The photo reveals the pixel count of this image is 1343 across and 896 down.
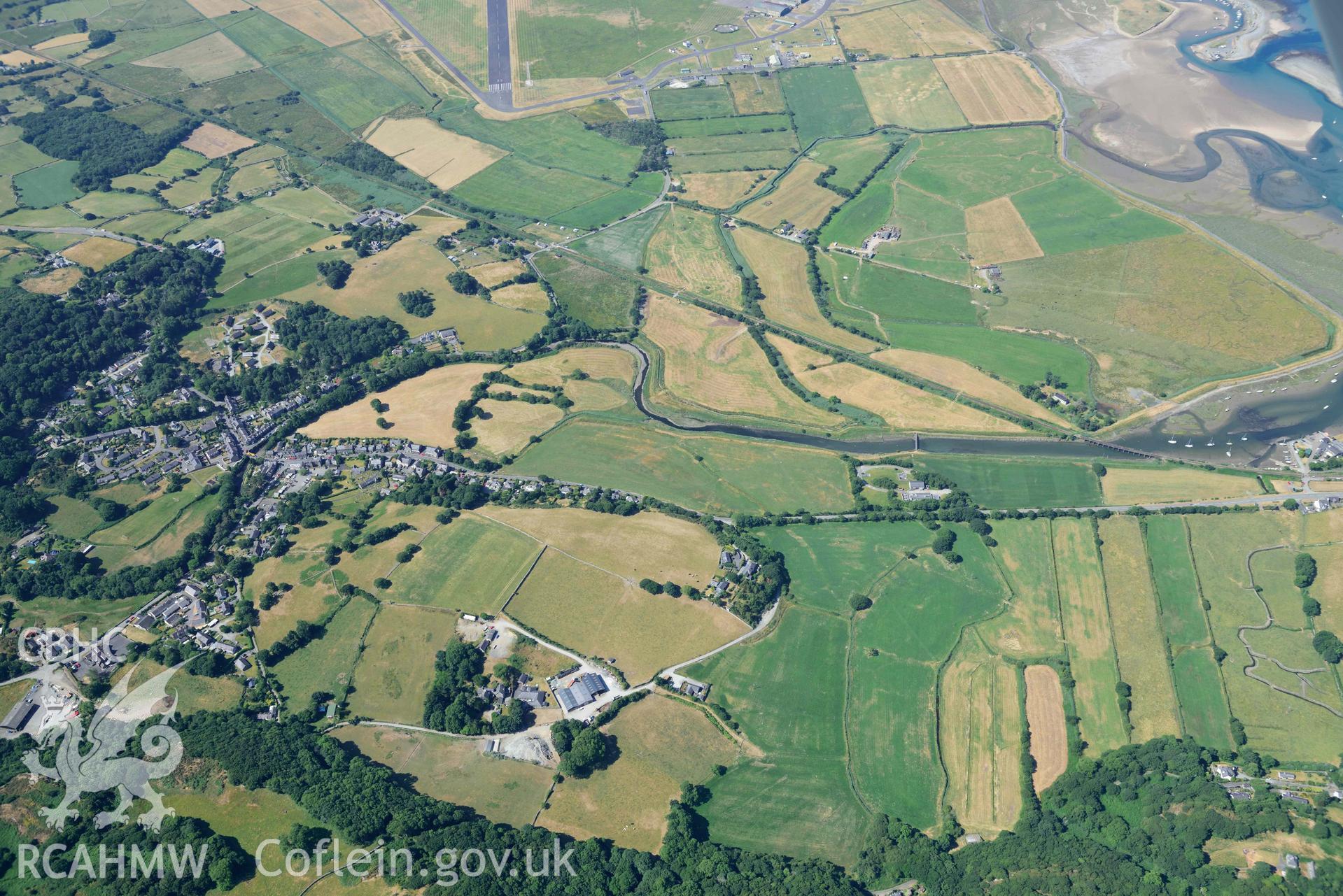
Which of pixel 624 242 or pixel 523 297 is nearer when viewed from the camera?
pixel 523 297

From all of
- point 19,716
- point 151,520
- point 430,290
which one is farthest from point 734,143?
point 19,716

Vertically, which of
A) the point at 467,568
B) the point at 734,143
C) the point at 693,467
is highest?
the point at 734,143

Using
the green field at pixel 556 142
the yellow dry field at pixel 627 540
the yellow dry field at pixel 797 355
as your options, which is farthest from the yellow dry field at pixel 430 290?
the yellow dry field at pixel 627 540

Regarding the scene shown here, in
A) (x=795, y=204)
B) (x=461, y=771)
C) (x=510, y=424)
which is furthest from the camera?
(x=795, y=204)

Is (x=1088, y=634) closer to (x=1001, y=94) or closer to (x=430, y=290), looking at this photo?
(x=430, y=290)

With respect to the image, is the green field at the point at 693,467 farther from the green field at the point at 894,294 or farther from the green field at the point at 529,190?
the green field at the point at 529,190

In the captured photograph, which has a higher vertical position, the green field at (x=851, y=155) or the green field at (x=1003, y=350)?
the green field at (x=851, y=155)

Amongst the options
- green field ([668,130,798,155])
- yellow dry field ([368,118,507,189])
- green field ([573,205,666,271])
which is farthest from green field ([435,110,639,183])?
green field ([573,205,666,271])
